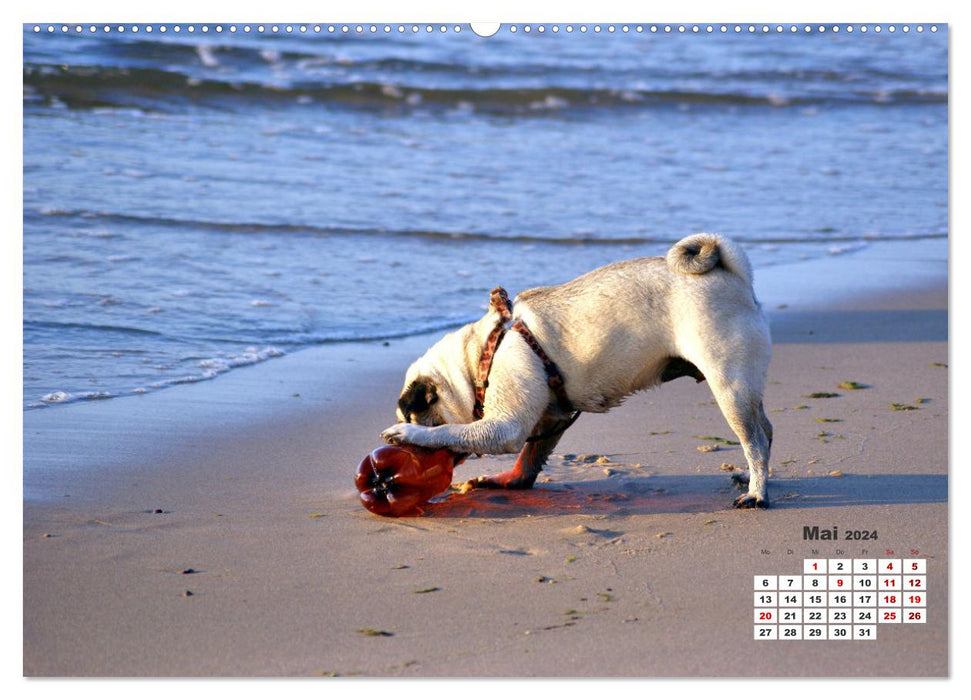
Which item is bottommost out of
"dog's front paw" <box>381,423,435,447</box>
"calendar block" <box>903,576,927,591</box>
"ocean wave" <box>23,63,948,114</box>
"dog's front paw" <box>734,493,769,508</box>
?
"dog's front paw" <box>734,493,769,508</box>

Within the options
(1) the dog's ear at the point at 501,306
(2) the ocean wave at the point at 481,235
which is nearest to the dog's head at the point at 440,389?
(1) the dog's ear at the point at 501,306

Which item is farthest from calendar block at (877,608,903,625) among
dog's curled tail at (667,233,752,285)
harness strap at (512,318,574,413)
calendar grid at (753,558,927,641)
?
harness strap at (512,318,574,413)

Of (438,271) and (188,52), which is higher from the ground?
(188,52)

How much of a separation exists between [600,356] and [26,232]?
622cm

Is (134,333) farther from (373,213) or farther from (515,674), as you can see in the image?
(515,674)

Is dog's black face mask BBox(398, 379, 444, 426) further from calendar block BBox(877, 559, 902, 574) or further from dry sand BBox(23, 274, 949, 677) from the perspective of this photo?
calendar block BBox(877, 559, 902, 574)

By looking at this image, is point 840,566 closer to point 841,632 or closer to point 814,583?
point 814,583

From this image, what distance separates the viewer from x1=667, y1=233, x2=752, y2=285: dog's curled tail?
574cm

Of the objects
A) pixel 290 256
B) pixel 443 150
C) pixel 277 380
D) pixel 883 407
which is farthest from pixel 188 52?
pixel 883 407

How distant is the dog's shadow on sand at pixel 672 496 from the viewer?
5.93m

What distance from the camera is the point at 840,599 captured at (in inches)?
185

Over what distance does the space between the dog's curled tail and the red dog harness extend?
0.72 metres

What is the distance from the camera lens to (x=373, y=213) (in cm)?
1244

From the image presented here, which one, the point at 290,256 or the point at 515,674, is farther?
the point at 290,256
